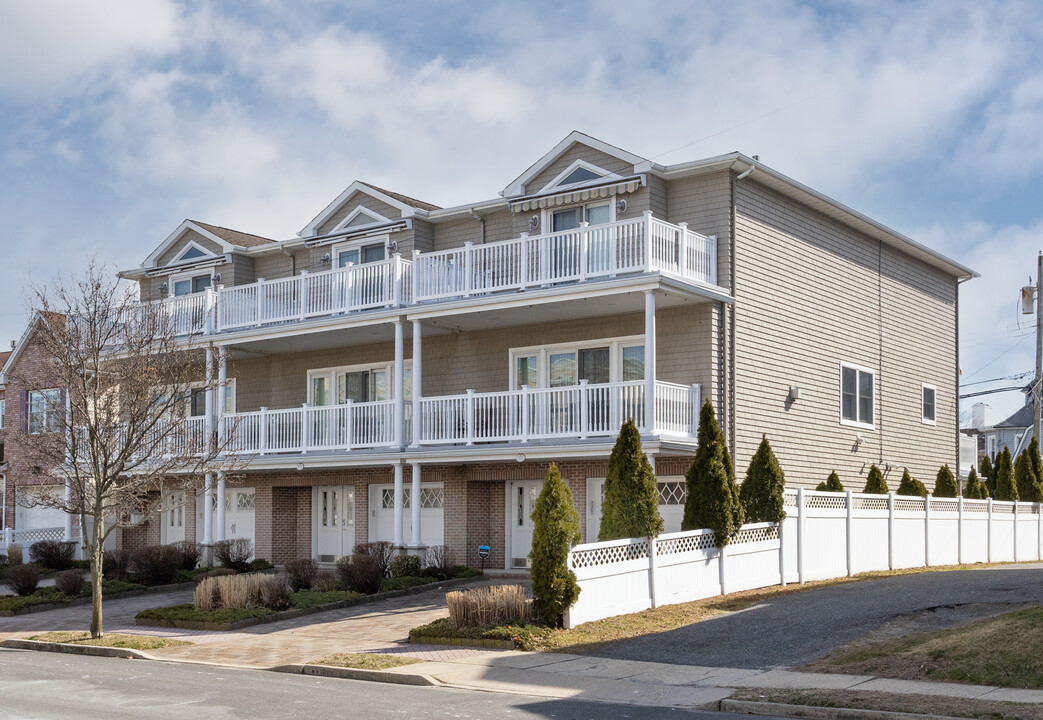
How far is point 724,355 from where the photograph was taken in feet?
76.7

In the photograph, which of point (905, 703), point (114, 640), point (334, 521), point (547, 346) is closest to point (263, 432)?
point (334, 521)

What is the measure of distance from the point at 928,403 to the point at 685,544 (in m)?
14.6

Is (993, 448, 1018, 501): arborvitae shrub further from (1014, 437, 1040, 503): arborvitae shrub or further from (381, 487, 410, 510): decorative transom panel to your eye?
(381, 487, 410, 510): decorative transom panel

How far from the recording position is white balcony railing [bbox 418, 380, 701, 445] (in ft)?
71.2

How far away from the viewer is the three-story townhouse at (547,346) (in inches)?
903

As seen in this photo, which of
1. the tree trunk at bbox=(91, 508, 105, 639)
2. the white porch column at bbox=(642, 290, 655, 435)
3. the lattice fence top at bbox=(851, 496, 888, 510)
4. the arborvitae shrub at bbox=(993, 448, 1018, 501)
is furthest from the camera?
the arborvitae shrub at bbox=(993, 448, 1018, 501)

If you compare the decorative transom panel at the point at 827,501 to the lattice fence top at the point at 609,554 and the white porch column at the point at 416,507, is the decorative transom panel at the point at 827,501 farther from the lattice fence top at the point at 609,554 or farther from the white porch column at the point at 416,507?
the white porch column at the point at 416,507

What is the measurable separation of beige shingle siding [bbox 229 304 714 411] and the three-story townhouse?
0.19 ft

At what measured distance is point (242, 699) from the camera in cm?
1171

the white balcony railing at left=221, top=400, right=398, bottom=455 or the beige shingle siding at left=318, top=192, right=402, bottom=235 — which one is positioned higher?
the beige shingle siding at left=318, top=192, right=402, bottom=235

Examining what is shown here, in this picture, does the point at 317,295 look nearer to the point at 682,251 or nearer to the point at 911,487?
the point at 682,251

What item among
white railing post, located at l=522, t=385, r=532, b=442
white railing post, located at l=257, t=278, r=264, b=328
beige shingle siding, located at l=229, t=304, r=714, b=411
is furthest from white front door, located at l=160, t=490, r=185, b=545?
white railing post, located at l=522, t=385, r=532, b=442

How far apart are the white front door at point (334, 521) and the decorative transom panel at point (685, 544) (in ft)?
38.9


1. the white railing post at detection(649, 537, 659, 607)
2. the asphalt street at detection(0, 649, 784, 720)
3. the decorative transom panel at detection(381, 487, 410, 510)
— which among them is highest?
the decorative transom panel at detection(381, 487, 410, 510)
